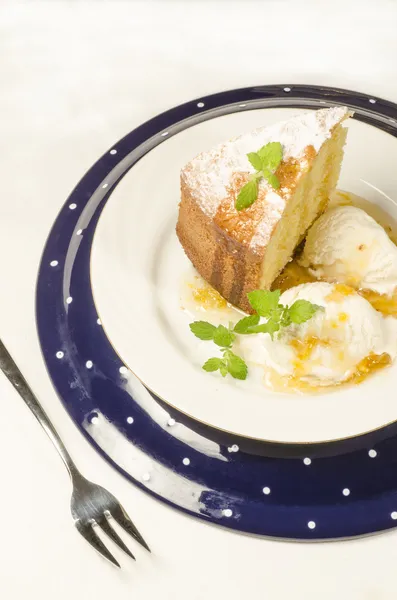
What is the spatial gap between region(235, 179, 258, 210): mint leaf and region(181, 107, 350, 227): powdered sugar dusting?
0.10ft

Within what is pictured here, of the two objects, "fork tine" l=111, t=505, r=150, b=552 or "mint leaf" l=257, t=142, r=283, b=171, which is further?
"mint leaf" l=257, t=142, r=283, b=171

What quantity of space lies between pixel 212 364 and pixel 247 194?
0.45 metres

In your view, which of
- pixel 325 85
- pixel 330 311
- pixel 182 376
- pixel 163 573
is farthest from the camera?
pixel 325 85

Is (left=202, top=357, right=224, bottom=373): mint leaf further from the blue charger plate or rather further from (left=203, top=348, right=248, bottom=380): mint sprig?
the blue charger plate

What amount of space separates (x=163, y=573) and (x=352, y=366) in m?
0.69

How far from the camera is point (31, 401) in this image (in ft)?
4.99

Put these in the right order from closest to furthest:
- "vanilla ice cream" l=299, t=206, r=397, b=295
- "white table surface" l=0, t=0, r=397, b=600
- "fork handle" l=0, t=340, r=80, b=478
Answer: "white table surface" l=0, t=0, r=397, b=600 → "fork handle" l=0, t=340, r=80, b=478 → "vanilla ice cream" l=299, t=206, r=397, b=295

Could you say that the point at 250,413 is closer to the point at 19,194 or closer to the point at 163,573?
the point at 163,573

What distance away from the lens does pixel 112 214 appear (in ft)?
5.52

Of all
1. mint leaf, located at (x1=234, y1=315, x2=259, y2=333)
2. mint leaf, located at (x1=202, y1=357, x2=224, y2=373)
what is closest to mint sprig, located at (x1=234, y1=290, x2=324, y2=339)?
mint leaf, located at (x1=234, y1=315, x2=259, y2=333)

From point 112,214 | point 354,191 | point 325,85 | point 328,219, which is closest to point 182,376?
point 112,214

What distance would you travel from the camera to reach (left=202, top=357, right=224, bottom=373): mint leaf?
1.47m

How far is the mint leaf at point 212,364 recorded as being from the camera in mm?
1468

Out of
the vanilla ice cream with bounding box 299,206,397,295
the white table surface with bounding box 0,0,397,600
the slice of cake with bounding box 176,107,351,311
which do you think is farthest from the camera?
the vanilla ice cream with bounding box 299,206,397,295
